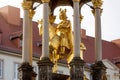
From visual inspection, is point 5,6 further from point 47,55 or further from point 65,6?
point 47,55

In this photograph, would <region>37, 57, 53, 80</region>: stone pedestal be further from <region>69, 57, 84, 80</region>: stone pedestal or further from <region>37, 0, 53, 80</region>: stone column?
<region>69, 57, 84, 80</region>: stone pedestal

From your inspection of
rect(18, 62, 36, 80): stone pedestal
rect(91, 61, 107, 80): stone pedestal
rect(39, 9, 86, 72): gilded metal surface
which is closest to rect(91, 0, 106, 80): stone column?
rect(91, 61, 107, 80): stone pedestal

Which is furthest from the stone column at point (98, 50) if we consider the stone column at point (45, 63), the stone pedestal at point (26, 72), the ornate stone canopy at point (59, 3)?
the stone pedestal at point (26, 72)

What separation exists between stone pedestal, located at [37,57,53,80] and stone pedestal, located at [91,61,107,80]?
2835mm

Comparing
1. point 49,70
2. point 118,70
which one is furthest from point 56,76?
point 118,70

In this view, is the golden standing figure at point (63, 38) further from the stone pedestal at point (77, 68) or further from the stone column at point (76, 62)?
the stone pedestal at point (77, 68)

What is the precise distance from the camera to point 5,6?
52719 mm

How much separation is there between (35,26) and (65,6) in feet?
79.3

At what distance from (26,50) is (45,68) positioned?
207 centimetres

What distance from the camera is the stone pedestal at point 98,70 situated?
87.2ft

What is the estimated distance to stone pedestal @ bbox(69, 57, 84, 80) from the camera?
81.8ft

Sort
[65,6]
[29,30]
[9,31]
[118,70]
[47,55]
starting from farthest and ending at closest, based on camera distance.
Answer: [118,70]
[9,31]
[65,6]
[29,30]
[47,55]

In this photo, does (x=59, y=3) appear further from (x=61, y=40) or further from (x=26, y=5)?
(x=26, y=5)

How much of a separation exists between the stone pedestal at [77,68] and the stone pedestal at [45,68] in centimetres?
104
